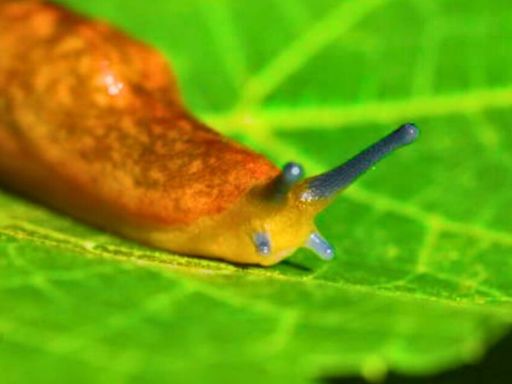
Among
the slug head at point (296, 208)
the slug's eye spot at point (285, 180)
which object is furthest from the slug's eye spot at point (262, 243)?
the slug's eye spot at point (285, 180)

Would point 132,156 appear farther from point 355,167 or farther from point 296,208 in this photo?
point 355,167

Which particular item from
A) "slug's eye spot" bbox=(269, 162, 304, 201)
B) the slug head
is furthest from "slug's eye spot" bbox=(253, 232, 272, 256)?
"slug's eye spot" bbox=(269, 162, 304, 201)

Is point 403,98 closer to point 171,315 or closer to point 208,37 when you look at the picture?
point 208,37

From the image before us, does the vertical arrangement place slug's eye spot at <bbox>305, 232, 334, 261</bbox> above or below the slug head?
below

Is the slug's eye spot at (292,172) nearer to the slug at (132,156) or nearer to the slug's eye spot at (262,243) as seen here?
the slug at (132,156)

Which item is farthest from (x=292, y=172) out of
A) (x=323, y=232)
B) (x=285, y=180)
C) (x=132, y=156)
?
(x=132, y=156)

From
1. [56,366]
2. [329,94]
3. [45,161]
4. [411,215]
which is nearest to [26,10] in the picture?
[45,161]

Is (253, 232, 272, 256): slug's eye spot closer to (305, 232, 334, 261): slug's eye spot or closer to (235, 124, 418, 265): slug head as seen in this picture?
(235, 124, 418, 265): slug head
